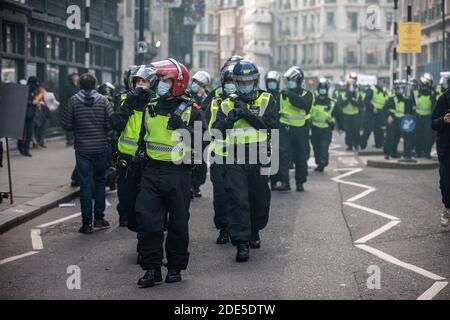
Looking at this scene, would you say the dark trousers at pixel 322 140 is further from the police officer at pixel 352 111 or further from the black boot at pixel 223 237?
the black boot at pixel 223 237

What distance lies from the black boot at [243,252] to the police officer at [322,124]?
29.6ft

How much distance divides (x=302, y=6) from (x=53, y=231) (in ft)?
313

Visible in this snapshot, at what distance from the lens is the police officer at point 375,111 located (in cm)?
2422

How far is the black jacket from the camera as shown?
408 inches

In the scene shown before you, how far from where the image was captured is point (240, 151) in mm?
8688

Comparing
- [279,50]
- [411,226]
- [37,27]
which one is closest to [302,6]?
[279,50]

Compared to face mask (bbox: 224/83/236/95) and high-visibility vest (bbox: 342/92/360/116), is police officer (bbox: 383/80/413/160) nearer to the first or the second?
high-visibility vest (bbox: 342/92/360/116)

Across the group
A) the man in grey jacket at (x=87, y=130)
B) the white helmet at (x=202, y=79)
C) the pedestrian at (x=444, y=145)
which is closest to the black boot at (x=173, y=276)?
the man in grey jacket at (x=87, y=130)

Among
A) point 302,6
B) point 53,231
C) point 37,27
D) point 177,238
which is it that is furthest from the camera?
point 302,6

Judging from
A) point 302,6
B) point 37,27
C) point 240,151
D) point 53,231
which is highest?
point 302,6

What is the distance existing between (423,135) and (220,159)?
13.3m

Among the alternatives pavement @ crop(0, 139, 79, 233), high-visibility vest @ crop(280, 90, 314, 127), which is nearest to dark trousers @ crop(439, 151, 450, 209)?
high-visibility vest @ crop(280, 90, 314, 127)

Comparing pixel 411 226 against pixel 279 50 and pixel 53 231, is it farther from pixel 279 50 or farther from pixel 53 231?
pixel 279 50
